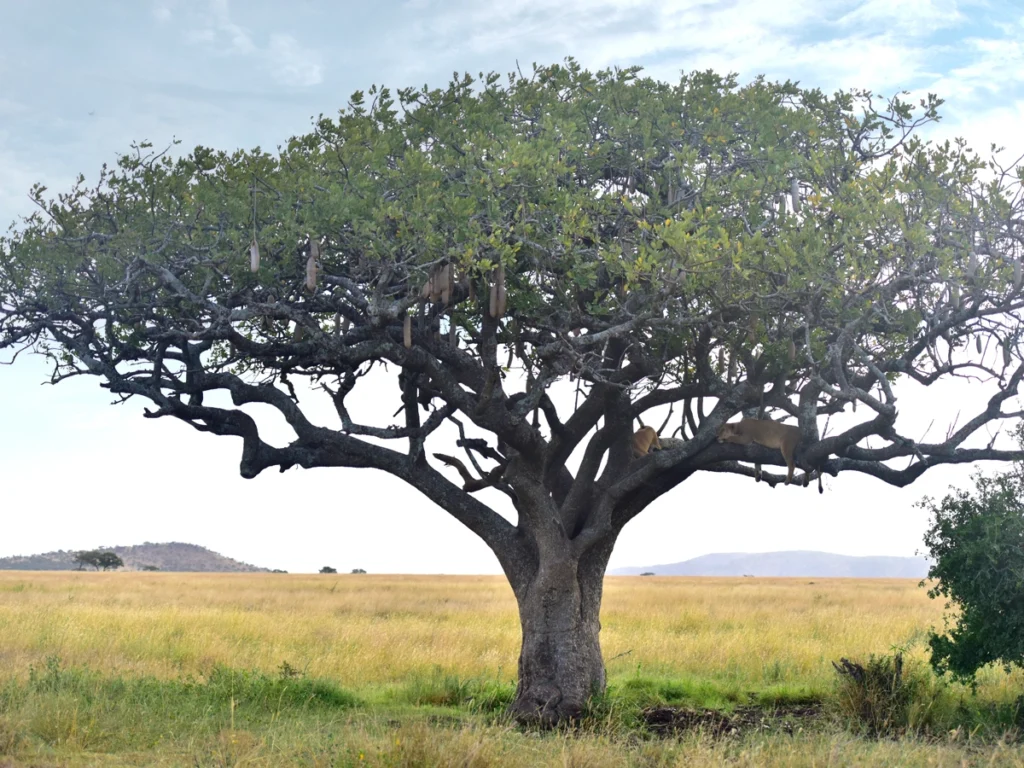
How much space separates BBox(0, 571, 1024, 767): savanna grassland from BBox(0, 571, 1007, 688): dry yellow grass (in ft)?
0.37

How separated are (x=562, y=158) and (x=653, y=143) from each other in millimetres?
1659

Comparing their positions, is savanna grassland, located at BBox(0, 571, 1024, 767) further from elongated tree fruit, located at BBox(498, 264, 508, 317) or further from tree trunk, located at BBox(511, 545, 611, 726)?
elongated tree fruit, located at BBox(498, 264, 508, 317)

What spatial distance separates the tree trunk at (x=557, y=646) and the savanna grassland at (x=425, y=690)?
1.80 ft

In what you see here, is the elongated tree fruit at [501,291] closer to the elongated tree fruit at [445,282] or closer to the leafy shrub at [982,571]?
the elongated tree fruit at [445,282]

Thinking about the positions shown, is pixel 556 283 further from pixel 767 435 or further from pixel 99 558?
pixel 99 558

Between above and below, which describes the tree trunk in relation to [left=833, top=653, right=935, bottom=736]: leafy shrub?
above

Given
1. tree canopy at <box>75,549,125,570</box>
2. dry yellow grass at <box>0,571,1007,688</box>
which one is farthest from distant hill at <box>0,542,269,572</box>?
dry yellow grass at <box>0,571,1007,688</box>

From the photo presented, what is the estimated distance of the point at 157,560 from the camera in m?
159

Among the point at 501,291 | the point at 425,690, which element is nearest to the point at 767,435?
the point at 501,291

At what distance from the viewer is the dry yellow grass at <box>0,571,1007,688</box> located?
885 inches

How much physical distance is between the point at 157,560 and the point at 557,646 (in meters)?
155

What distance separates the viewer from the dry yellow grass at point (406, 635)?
22.5 meters

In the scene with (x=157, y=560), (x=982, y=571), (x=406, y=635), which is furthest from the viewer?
(x=157, y=560)

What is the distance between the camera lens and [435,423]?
696 inches
